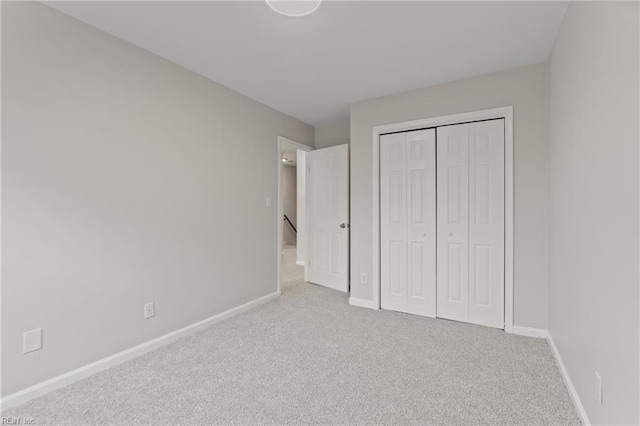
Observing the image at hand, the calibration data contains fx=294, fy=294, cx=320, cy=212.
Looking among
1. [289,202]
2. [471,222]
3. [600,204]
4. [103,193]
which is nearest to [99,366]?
[103,193]

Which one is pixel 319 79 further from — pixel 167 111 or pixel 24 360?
pixel 24 360

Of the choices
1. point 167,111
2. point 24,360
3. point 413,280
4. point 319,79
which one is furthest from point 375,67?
point 24,360

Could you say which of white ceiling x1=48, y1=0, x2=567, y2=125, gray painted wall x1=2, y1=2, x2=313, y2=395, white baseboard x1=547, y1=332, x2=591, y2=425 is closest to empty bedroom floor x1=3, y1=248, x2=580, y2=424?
white baseboard x1=547, y1=332, x2=591, y2=425

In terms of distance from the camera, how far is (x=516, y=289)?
8.71ft

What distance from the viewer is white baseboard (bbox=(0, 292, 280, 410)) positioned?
1.70 m

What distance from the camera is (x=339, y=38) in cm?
217

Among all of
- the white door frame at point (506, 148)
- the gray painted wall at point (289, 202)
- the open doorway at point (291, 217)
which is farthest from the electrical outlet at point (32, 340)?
the gray painted wall at point (289, 202)

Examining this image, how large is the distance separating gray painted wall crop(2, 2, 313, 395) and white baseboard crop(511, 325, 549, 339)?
2727mm

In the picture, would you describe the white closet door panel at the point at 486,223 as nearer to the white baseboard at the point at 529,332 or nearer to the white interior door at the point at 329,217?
the white baseboard at the point at 529,332

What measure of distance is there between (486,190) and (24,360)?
3.64 metres

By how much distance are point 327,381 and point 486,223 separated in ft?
6.65

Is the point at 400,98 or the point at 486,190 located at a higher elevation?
the point at 400,98

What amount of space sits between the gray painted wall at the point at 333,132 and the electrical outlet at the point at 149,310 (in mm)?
3045

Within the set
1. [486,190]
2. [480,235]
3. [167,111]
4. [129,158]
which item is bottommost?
[480,235]
